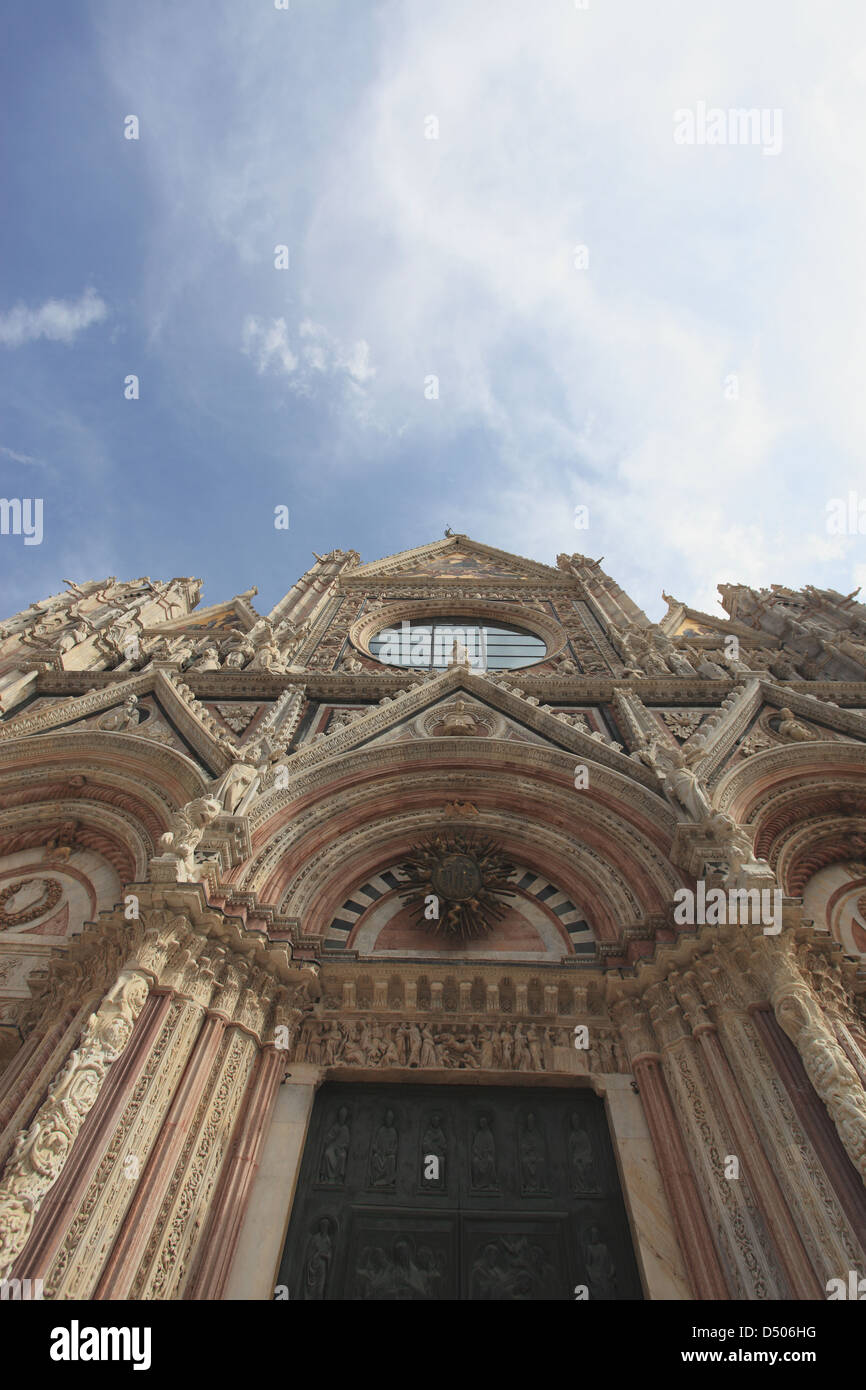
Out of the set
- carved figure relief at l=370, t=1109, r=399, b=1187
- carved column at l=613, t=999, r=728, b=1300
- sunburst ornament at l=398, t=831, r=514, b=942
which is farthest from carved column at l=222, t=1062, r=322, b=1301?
carved column at l=613, t=999, r=728, b=1300

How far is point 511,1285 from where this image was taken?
19.1 ft

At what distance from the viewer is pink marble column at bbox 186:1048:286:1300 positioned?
17.8 ft

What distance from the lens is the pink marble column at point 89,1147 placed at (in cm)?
467

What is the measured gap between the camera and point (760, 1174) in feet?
18.2

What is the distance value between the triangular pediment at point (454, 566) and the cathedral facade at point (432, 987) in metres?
8.86

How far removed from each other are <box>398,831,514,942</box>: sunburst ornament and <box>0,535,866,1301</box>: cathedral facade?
0.15 feet

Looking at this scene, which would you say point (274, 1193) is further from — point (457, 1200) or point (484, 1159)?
point (484, 1159)

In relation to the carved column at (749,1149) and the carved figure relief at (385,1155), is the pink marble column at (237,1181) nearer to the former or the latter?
the carved figure relief at (385,1155)

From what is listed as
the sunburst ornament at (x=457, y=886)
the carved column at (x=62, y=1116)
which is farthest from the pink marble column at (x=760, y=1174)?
the carved column at (x=62, y=1116)

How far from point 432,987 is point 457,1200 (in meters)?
1.84

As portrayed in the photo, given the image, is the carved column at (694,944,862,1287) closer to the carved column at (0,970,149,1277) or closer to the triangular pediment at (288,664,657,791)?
the triangular pediment at (288,664,657,791)

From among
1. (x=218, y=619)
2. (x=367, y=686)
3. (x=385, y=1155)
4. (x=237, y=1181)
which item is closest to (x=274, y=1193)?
(x=237, y=1181)

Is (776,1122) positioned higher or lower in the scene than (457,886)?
lower
